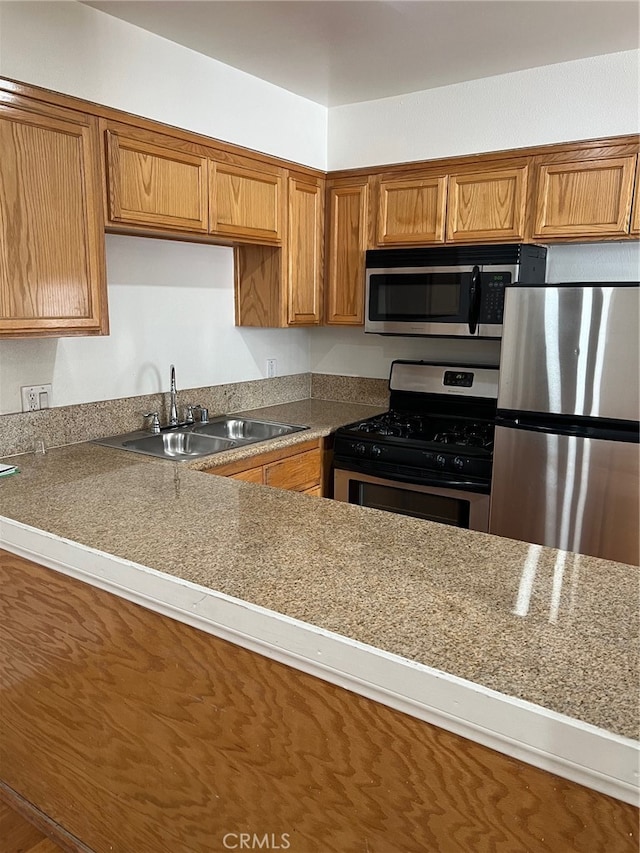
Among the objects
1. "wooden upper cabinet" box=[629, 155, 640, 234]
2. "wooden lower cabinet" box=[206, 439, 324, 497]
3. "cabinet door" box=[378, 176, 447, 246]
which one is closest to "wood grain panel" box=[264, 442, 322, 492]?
"wooden lower cabinet" box=[206, 439, 324, 497]

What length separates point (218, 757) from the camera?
1319 mm

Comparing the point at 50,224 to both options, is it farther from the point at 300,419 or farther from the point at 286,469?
the point at 300,419

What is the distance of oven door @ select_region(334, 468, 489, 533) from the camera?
8.88ft

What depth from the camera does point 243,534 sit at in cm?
149

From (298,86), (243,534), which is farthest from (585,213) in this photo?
(243,534)

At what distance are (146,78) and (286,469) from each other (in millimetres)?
1654

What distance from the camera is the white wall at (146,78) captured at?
202cm

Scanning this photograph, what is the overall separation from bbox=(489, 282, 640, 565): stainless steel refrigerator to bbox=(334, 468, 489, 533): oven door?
0.28 ft

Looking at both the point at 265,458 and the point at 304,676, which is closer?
the point at 304,676

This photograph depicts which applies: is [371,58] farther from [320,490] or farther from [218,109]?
[320,490]

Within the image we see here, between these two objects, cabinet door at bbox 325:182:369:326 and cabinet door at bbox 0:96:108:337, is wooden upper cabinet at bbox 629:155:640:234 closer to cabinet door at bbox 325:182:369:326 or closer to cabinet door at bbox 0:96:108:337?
cabinet door at bbox 325:182:369:326

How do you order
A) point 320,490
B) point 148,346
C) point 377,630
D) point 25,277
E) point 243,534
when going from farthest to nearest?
point 320,490, point 148,346, point 25,277, point 243,534, point 377,630

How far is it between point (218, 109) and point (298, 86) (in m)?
0.51

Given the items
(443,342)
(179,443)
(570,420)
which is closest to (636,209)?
(570,420)
